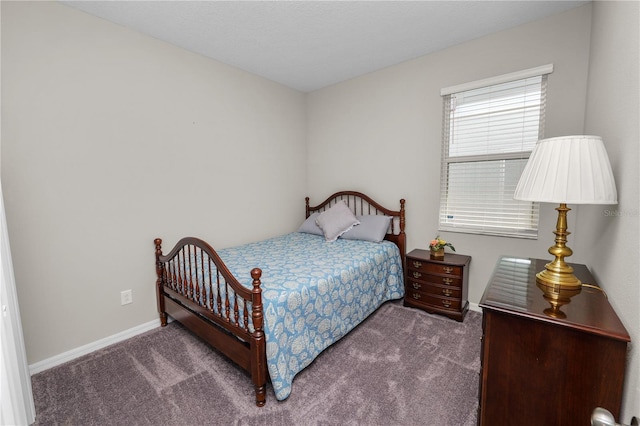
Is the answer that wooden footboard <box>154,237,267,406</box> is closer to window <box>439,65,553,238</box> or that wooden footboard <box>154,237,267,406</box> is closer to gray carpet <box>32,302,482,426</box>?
gray carpet <box>32,302,482,426</box>

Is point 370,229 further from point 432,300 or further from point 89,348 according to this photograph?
point 89,348

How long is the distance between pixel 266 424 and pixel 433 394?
1021 millimetres

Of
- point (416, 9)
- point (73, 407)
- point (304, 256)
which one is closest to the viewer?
point (73, 407)

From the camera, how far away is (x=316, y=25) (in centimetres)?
233

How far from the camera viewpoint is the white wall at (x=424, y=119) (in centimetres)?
226

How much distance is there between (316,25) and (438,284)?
8.50ft

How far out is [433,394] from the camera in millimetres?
1716

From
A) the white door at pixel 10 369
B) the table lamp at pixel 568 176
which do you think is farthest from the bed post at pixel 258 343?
the table lamp at pixel 568 176

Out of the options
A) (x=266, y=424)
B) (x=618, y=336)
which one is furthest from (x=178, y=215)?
(x=618, y=336)

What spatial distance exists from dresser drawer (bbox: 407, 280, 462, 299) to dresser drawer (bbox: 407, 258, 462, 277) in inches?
5.3

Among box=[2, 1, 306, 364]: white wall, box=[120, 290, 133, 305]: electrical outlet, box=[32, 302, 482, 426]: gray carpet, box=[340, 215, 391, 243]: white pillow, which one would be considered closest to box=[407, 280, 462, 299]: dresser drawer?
box=[32, 302, 482, 426]: gray carpet

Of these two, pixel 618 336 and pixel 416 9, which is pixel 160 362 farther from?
pixel 416 9

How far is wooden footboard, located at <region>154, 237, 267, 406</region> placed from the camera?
5.31ft

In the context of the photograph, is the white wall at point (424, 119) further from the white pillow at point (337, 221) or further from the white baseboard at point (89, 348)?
the white baseboard at point (89, 348)
